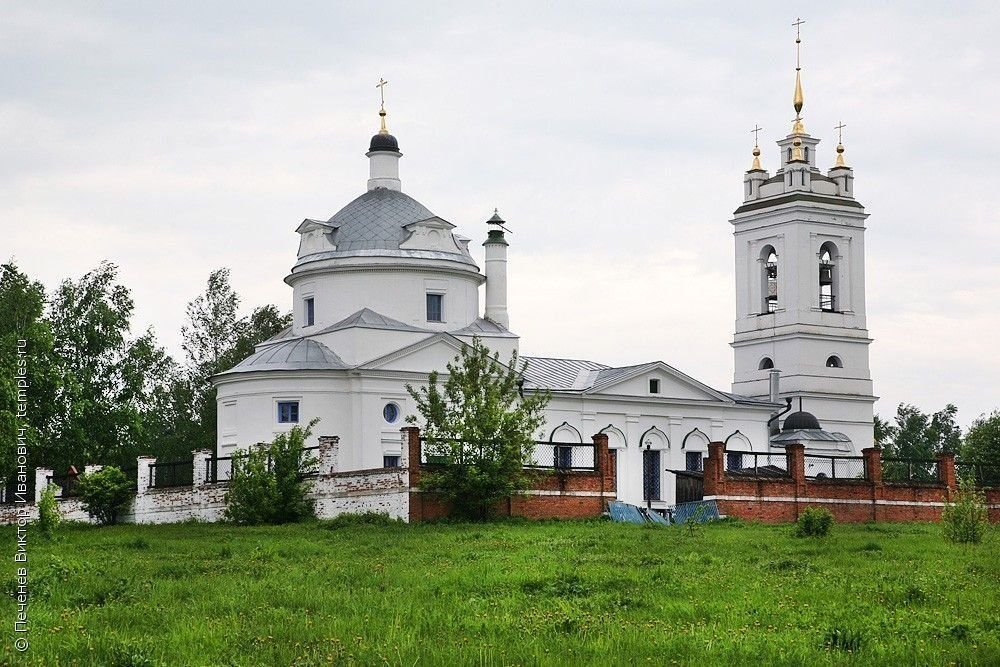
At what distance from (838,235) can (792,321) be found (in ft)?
13.7

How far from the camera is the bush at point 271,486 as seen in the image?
3500 centimetres

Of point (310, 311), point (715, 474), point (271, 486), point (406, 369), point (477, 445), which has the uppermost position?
point (310, 311)

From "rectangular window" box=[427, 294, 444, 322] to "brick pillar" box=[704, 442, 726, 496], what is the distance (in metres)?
13.4

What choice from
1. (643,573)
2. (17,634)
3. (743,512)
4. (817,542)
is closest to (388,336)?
(743,512)

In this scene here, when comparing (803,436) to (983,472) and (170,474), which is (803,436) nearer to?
(983,472)

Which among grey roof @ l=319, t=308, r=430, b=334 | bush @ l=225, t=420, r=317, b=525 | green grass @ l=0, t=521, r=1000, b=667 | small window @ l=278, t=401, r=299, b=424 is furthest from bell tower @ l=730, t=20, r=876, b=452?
green grass @ l=0, t=521, r=1000, b=667

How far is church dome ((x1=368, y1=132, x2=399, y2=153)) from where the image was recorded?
170 ft

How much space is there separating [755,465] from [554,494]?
27.4 ft

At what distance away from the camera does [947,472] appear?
41531 millimetres

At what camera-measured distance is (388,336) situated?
47.4m

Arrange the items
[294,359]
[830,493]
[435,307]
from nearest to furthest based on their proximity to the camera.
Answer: [830,493] → [294,359] → [435,307]

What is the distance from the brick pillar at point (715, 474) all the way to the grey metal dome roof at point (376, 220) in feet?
47.9

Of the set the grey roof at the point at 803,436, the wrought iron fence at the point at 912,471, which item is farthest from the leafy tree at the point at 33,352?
the grey roof at the point at 803,436

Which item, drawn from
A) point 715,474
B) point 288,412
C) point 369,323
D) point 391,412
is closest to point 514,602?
point 715,474
